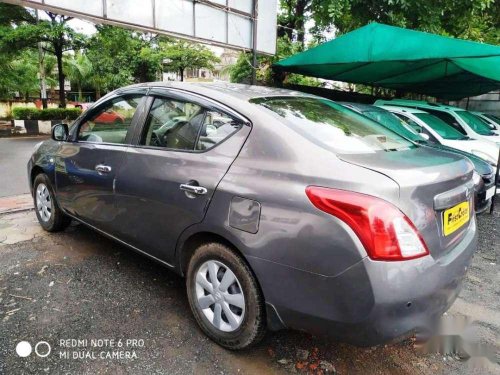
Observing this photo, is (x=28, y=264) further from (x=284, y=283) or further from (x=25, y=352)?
(x=284, y=283)

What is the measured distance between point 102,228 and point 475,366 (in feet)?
9.24

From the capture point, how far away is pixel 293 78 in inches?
543

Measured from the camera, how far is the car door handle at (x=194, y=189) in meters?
2.22

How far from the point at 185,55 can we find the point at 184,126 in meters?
20.9

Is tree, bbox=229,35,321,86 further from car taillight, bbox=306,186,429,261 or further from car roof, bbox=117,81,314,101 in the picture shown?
car taillight, bbox=306,186,429,261

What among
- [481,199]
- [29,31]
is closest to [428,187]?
[481,199]

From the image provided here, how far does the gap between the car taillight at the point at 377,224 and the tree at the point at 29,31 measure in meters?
15.0

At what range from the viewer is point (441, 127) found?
718 centimetres

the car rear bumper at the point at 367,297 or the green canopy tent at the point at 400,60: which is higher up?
the green canopy tent at the point at 400,60

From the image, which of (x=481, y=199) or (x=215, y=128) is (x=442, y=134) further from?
(x=215, y=128)

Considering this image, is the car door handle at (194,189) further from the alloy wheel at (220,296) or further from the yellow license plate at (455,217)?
the yellow license plate at (455,217)

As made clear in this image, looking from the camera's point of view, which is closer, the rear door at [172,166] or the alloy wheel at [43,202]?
the rear door at [172,166]

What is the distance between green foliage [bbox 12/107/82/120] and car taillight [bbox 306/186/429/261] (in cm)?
1600

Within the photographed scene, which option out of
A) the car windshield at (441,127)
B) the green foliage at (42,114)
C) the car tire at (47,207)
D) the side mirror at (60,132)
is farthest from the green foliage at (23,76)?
the car windshield at (441,127)
